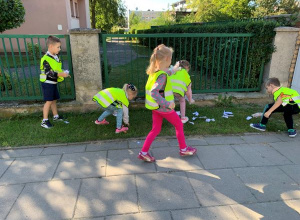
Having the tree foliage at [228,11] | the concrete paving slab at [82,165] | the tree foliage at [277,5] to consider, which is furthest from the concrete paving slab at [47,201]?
the tree foliage at [277,5]

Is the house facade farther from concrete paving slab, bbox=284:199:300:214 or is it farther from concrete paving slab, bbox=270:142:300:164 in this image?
concrete paving slab, bbox=284:199:300:214

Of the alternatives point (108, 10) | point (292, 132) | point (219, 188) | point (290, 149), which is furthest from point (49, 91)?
point (108, 10)

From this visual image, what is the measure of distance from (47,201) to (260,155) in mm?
2808

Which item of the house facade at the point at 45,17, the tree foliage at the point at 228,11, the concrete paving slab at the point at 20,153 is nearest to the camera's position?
the concrete paving slab at the point at 20,153

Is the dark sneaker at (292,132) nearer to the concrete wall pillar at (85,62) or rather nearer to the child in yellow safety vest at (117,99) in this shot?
the child in yellow safety vest at (117,99)

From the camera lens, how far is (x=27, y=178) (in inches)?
109

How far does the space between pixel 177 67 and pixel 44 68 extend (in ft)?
7.51

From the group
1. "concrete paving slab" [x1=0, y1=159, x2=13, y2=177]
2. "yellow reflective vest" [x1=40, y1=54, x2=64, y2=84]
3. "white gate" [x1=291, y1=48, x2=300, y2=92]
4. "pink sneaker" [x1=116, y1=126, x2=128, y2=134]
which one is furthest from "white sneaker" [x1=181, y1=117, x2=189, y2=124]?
"concrete paving slab" [x1=0, y1=159, x2=13, y2=177]

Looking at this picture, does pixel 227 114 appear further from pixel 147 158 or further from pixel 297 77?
pixel 147 158

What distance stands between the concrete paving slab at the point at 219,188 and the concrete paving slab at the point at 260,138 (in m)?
1.06

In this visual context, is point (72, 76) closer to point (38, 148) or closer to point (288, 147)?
point (38, 148)

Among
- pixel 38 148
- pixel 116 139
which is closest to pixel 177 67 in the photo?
pixel 116 139

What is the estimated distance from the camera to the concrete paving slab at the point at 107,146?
3459mm

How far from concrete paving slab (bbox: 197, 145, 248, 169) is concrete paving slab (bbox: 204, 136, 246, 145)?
0.43 feet
